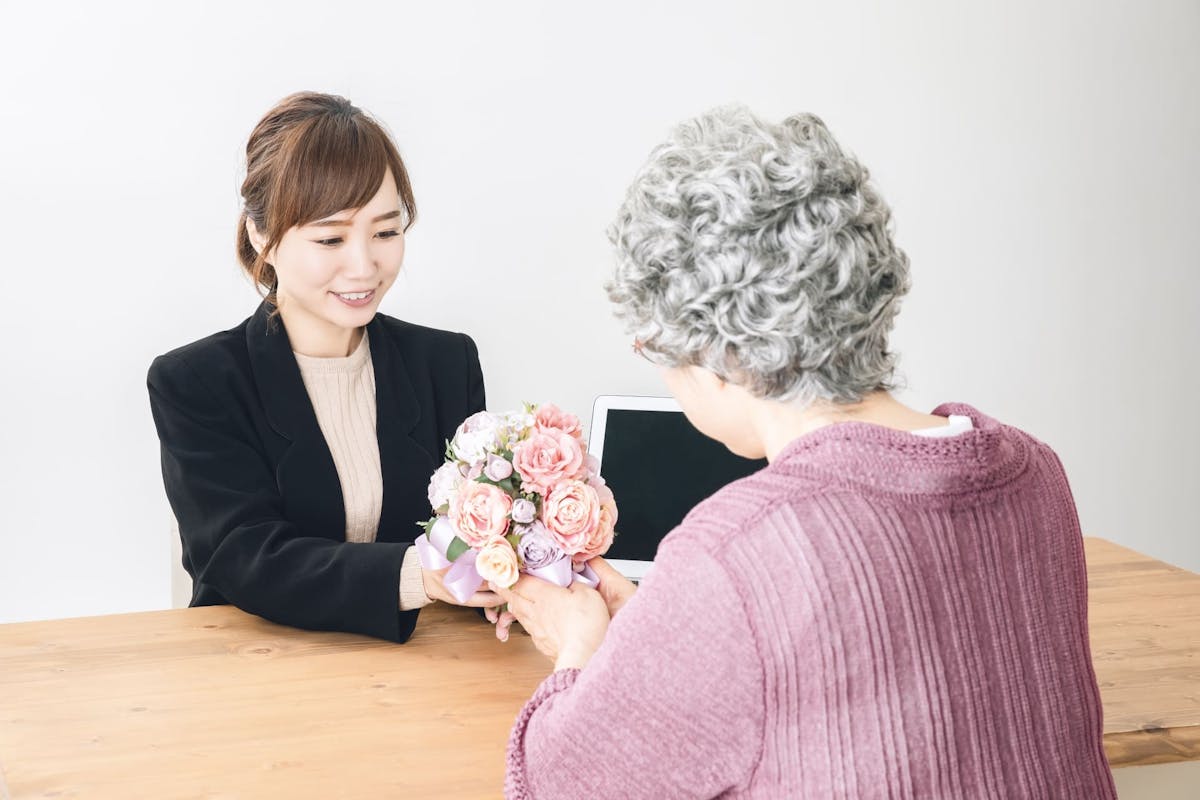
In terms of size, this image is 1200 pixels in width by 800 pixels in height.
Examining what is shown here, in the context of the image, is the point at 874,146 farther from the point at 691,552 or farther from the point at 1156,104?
the point at 691,552

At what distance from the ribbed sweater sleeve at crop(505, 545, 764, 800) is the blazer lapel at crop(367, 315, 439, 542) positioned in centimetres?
129

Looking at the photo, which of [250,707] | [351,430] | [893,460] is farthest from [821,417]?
[351,430]

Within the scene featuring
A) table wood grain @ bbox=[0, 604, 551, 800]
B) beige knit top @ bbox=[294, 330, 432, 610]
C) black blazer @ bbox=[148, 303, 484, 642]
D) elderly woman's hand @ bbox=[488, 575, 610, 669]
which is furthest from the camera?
beige knit top @ bbox=[294, 330, 432, 610]

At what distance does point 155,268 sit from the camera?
320 centimetres

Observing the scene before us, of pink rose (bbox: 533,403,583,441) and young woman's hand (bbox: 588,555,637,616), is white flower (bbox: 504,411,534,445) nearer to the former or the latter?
pink rose (bbox: 533,403,583,441)

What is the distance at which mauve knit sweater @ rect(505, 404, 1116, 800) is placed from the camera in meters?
1.13

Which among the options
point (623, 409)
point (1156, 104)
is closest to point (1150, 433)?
point (1156, 104)

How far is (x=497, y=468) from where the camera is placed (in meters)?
1.78

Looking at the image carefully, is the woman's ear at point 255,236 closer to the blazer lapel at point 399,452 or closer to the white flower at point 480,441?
the blazer lapel at point 399,452

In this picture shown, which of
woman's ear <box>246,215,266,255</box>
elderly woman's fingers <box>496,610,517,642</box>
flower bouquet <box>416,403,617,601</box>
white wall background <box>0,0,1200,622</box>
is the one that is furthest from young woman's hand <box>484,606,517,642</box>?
white wall background <box>0,0,1200,622</box>

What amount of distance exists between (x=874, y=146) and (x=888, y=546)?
298cm

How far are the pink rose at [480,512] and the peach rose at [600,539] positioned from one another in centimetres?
13

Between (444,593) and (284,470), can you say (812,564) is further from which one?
(284,470)

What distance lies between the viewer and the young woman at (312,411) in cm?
202
